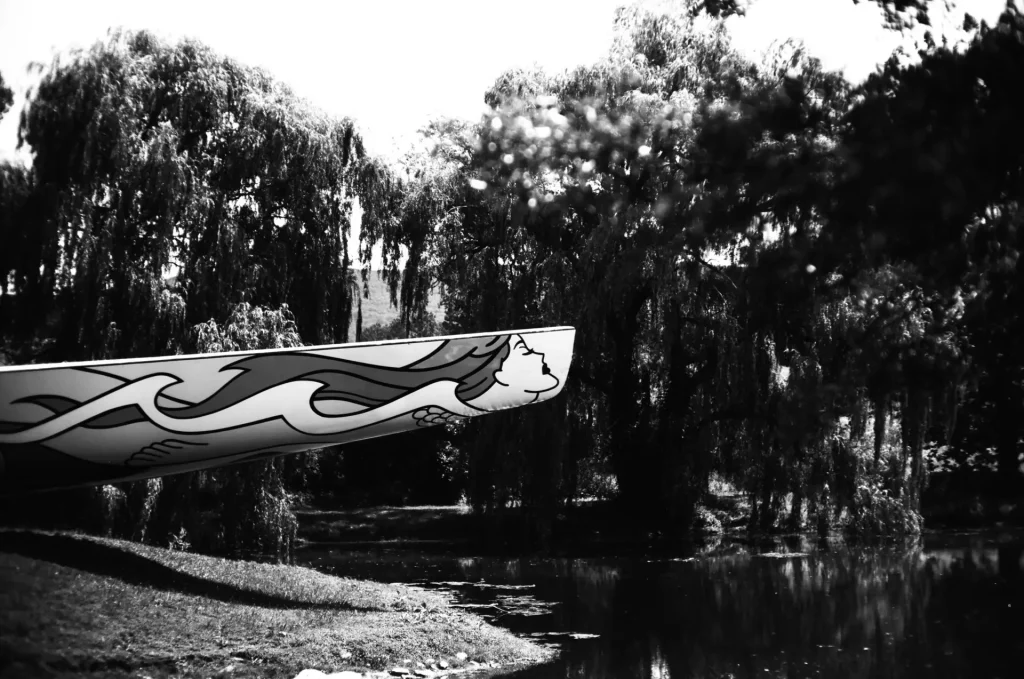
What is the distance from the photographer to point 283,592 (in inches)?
332

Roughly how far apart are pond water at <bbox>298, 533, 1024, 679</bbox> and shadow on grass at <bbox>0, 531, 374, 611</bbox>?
2.02 m

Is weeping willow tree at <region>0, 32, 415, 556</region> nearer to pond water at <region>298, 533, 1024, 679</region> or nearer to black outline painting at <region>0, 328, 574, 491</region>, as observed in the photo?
pond water at <region>298, 533, 1024, 679</region>

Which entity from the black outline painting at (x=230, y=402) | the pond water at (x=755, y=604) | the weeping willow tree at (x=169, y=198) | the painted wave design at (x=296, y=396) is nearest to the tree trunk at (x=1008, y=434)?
the pond water at (x=755, y=604)

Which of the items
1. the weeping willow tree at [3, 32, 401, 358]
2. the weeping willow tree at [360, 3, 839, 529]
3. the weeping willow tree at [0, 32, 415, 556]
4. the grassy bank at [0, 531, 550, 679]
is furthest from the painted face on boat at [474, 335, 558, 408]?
the weeping willow tree at [3, 32, 401, 358]

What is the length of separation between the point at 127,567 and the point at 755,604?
18.1ft

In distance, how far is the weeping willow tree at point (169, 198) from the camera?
12367mm

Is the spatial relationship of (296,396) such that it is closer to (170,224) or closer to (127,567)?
(127,567)

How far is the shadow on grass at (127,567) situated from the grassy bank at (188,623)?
0.01 m

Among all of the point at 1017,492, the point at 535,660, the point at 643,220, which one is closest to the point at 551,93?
the point at 643,220

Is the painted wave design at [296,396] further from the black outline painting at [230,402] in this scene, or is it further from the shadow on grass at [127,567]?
the shadow on grass at [127,567]

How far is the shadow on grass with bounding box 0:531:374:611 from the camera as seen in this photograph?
754cm

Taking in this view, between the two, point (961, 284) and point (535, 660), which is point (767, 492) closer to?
point (535, 660)

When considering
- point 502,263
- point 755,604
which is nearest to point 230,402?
point 755,604

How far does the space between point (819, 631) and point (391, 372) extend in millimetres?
3955
